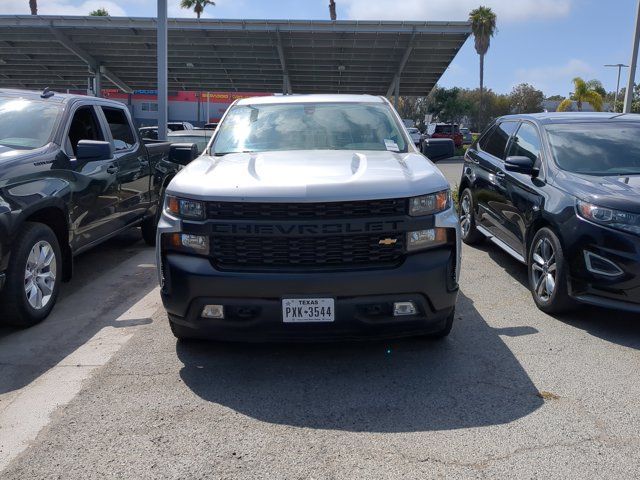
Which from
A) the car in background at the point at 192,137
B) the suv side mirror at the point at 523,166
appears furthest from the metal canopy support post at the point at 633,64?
the car in background at the point at 192,137

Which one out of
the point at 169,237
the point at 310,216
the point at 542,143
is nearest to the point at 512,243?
the point at 542,143

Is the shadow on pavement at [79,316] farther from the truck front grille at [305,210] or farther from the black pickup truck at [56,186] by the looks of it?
the truck front grille at [305,210]

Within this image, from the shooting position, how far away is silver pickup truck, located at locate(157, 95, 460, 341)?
3.56 metres

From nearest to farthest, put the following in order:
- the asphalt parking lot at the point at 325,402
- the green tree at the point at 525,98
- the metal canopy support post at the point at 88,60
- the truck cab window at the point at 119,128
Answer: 1. the asphalt parking lot at the point at 325,402
2. the truck cab window at the point at 119,128
3. the metal canopy support post at the point at 88,60
4. the green tree at the point at 525,98

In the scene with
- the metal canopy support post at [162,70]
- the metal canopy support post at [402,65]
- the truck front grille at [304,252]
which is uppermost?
the metal canopy support post at [402,65]

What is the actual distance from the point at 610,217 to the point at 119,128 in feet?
17.7

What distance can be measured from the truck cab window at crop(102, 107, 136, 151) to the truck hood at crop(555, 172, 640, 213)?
4.81 m

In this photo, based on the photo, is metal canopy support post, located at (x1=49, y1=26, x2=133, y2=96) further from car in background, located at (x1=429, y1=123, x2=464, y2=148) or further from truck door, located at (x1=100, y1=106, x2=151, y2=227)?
truck door, located at (x1=100, y1=106, x2=151, y2=227)

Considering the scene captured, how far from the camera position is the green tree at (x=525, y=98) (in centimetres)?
7656

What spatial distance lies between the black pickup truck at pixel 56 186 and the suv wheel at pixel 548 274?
3307 millimetres

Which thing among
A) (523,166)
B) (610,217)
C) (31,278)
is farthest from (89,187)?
(610,217)

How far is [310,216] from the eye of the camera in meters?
3.60

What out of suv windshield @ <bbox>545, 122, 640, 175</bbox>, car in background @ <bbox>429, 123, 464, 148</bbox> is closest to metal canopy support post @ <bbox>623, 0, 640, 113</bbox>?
suv windshield @ <bbox>545, 122, 640, 175</bbox>

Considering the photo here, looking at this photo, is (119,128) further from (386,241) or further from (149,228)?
(386,241)
